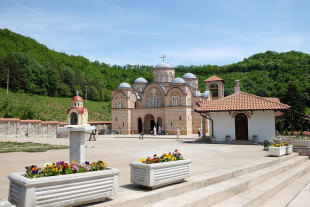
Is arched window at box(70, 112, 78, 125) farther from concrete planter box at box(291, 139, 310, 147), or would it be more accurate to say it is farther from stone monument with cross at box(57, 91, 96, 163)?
concrete planter box at box(291, 139, 310, 147)

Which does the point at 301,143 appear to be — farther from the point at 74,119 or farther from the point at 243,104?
the point at 74,119

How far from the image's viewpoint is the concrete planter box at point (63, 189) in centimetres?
333

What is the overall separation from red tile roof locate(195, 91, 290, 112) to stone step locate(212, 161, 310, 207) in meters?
9.44

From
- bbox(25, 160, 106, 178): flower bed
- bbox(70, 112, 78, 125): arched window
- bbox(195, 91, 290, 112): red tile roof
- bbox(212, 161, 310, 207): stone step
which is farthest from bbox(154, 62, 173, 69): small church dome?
bbox(25, 160, 106, 178): flower bed

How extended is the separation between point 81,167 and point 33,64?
72.1 meters

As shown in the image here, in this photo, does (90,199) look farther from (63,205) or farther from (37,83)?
(37,83)

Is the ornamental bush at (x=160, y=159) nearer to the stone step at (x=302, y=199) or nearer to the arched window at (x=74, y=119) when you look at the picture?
the arched window at (x=74, y=119)

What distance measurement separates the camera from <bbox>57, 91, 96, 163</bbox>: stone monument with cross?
6594 mm

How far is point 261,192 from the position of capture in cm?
615

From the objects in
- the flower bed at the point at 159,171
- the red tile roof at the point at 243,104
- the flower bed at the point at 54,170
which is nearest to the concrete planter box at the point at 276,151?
the flower bed at the point at 159,171

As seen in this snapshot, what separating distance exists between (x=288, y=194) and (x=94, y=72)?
9310cm

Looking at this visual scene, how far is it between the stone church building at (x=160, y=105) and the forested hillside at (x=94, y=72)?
2423 centimetres

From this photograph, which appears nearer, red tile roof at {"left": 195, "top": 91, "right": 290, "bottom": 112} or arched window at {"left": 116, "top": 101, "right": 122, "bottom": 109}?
red tile roof at {"left": 195, "top": 91, "right": 290, "bottom": 112}

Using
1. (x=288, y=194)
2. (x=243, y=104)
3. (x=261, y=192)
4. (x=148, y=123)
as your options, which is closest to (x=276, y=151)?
(x=288, y=194)
